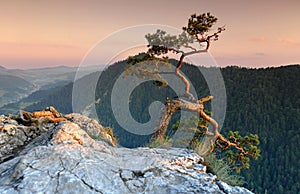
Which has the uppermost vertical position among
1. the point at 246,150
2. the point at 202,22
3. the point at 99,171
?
the point at 202,22

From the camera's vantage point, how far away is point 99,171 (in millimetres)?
4133

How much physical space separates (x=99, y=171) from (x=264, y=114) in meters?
139

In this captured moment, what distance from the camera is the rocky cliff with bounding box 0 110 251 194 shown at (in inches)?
148

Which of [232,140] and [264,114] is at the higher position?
[232,140]

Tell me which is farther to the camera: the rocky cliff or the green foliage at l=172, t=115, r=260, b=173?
the green foliage at l=172, t=115, r=260, b=173

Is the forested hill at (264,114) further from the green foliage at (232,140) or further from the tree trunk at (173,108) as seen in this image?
the tree trunk at (173,108)

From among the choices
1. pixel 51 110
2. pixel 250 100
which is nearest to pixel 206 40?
pixel 51 110

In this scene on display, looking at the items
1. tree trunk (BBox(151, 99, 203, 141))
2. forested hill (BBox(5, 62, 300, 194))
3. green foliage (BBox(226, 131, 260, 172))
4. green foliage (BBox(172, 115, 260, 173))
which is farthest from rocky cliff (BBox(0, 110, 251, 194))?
forested hill (BBox(5, 62, 300, 194))

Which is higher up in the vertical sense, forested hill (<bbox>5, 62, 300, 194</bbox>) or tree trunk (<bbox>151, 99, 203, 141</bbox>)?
tree trunk (<bbox>151, 99, 203, 141</bbox>)

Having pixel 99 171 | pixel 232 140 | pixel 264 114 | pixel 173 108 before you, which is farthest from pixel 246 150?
pixel 264 114

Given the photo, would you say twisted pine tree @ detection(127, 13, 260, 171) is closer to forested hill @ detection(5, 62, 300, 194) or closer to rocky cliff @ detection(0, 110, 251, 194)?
rocky cliff @ detection(0, 110, 251, 194)

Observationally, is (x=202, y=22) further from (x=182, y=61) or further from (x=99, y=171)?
(x=99, y=171)

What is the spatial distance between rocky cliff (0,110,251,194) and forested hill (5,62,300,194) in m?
86.0

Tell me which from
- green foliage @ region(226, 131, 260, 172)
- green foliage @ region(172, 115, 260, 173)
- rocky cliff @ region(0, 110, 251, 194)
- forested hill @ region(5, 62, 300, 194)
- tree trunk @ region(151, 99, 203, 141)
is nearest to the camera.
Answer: rocky cliff @ region(0, 110, 251, 194)
